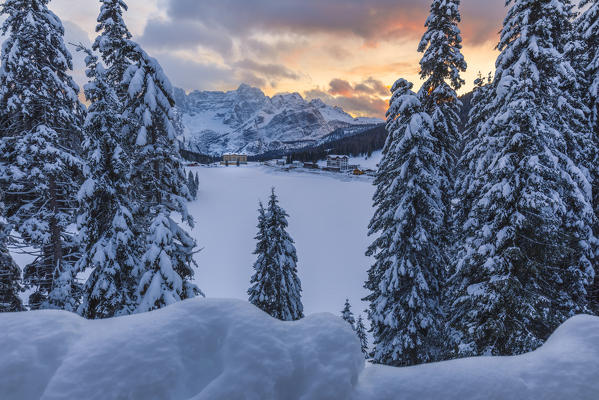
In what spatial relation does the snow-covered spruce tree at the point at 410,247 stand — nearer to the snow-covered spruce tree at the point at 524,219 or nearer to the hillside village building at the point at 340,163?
the snow-covered spruce tree at the point at 524,219

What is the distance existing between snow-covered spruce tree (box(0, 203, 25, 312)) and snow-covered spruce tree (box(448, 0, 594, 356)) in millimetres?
15653

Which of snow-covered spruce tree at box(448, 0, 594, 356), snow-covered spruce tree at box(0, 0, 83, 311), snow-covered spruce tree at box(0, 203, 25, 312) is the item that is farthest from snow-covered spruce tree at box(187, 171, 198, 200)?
snow-covered spruce tree at box(448, 0, 594, 356)

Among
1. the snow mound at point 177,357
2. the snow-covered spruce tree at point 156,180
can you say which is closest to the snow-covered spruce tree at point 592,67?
the snow mound at point 177,357

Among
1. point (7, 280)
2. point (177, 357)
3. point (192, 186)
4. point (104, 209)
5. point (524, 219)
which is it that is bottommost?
point (192, 186)

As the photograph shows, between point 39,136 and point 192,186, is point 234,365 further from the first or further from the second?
point 192,186

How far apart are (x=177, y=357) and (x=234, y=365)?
2.31 ft

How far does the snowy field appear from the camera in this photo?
31.2 m

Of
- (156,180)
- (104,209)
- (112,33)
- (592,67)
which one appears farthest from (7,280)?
(592,67)

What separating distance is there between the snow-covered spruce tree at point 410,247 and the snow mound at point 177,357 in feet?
27.6

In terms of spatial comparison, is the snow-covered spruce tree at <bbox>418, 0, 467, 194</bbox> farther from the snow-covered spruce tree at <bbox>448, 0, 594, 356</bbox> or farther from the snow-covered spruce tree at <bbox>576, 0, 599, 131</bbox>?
the snow-covered spruce tree at <bbox>576, 0, 599, 131</bbox>

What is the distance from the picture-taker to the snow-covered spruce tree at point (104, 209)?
9.05m

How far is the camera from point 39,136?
34.6ft

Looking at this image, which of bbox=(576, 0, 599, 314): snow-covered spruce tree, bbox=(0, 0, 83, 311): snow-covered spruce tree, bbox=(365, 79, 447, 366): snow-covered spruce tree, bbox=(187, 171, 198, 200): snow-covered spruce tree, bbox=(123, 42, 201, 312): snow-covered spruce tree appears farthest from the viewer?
bbox=(187, 171, 198, 200): snow-covered spruce tree

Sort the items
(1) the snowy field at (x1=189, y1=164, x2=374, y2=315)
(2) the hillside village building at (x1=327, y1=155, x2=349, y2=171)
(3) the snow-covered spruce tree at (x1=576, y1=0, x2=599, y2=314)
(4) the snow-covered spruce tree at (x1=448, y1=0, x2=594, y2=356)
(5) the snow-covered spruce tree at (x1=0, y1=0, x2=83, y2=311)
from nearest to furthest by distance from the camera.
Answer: (4) the snow-covered spruce tree at (x1=448, y1=0, x2=594, y2=356) < (5) the snow-covered spruce tree at (x1=0, y1=0, x2=83, y2=311) < (3) the snow-covered spruce tree at (x1=576, y1=0, x2=599, y2=314) < (1) the snowy field at (x1=189, y1=164, x2=374, y2=315) < (2) the hillside village building at (x1=327, y1=155, x2=349, y2=171)
